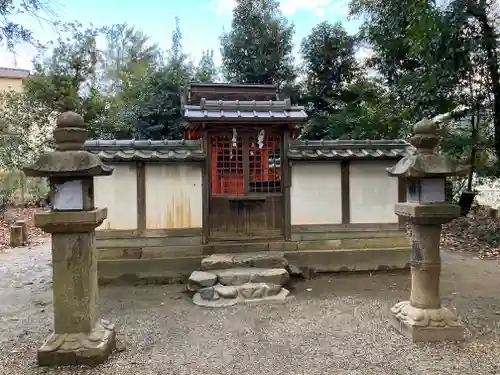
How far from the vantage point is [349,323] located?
469cm

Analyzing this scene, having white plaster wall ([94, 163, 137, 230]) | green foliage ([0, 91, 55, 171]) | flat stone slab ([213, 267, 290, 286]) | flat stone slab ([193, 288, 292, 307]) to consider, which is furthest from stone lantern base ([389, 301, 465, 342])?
green foliage ([0, 91, 55, 171])

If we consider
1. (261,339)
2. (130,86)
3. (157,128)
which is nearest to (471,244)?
(261,339)

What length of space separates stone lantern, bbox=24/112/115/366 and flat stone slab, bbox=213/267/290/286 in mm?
2368

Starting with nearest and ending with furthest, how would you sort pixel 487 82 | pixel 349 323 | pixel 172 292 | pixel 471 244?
pixel 349 323, pixel 172 292, pixel 471 244, pixel 487 82

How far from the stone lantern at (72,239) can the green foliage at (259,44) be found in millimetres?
13134

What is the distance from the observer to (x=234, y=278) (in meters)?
5.98

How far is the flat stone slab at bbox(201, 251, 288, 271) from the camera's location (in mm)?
6305

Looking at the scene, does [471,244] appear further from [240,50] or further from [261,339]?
[240,50]

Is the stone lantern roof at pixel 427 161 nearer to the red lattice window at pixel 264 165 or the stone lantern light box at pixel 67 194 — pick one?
the red lattice window at pixel 264 165

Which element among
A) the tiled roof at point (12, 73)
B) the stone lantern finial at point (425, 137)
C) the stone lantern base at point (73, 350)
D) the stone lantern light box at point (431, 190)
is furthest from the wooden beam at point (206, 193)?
the tiled roof at point (12, 73)

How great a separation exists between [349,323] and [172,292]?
113 inches

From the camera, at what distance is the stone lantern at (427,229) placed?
4102 mm

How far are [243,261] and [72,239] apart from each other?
317 cm

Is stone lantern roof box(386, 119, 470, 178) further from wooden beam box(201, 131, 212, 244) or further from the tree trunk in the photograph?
the tree trunk
